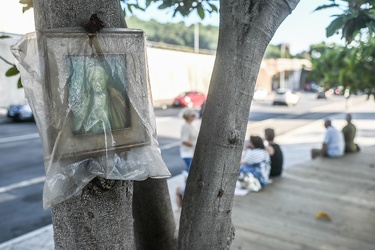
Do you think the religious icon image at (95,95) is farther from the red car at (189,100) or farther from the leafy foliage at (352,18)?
the red car at (189,100)

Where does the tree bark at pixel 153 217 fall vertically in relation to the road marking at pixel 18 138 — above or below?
above

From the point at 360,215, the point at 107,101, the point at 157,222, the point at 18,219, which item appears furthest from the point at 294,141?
the point at 107,101

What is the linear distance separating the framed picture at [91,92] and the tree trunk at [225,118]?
0.42 meters

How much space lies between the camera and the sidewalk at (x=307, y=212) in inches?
164

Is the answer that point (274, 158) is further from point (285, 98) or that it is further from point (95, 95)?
point (285, 98)

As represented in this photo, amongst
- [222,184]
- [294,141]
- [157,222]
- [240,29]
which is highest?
[240,29]

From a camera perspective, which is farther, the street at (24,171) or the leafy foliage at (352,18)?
the street at (24,171)

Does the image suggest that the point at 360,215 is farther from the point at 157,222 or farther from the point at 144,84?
the point at 144,84

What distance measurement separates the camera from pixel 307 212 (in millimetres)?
5035

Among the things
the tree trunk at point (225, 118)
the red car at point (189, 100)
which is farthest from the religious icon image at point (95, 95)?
the red car at point (189, 100)

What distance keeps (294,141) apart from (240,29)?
12.1m

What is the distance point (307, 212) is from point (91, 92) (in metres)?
4.37

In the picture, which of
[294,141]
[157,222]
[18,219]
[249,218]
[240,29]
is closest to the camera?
[240,29]

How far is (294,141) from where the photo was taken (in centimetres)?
1314
